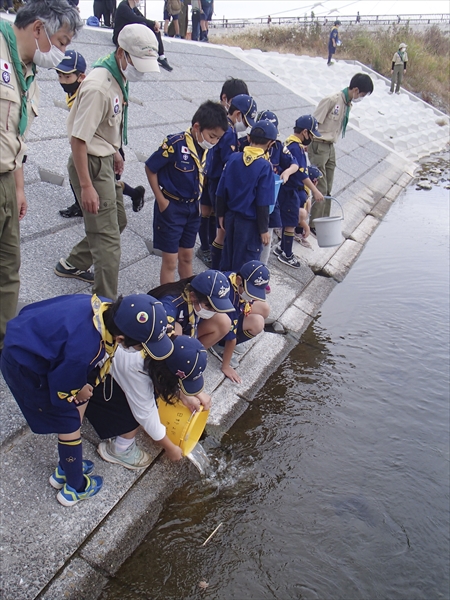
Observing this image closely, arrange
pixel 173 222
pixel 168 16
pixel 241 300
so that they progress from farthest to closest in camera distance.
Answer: pixel 168 16 < pixel 173 222 < pixel 241 300

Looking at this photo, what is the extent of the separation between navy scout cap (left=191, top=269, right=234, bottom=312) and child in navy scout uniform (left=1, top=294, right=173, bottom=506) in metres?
0.72

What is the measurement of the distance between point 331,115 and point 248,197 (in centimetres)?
301

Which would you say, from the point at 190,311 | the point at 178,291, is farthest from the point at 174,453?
the point at 178,291

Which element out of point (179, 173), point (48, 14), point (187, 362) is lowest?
point (187, 362)

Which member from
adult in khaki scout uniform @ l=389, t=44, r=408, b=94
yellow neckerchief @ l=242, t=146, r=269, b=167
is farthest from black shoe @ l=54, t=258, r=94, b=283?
adult in khaki scout uniform @ l=389, t=44, r=408, b=94

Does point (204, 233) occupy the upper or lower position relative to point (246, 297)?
lower

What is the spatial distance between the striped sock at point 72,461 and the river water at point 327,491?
506mm

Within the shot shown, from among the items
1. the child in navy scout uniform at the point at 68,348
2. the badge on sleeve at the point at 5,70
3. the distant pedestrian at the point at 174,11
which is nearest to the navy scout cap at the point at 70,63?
the badge on sleeve at the point at 5,70

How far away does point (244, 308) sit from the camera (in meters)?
3.73

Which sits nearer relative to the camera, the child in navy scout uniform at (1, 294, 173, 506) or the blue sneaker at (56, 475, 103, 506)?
the child in navy scout uniform at (1, 294, 173, 506)

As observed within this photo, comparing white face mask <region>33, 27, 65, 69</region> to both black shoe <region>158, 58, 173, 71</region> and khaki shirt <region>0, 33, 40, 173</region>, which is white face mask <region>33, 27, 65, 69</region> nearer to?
khaki shirt <region>0, 33, 40, 173</region>

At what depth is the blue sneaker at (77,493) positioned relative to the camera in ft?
8.02

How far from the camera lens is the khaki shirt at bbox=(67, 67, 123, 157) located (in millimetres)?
3010

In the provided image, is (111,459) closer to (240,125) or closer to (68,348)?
(68,348)
